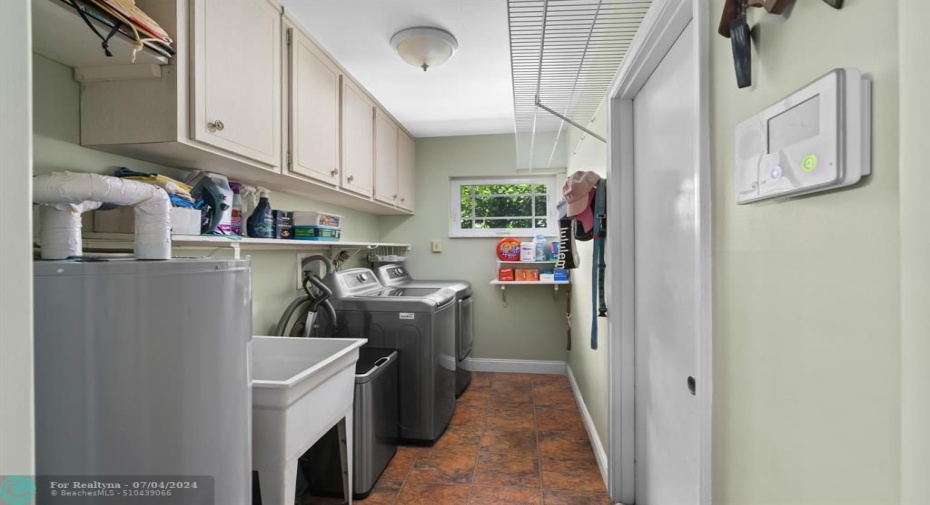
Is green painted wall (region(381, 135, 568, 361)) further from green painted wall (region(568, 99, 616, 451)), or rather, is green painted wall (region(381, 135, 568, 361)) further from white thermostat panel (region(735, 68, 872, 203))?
white thermostat panel (region(735, 68, 872, 203))

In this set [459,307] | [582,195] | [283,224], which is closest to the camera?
[582,195]

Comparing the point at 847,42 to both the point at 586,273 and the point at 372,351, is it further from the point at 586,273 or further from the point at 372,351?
the point at 372,351

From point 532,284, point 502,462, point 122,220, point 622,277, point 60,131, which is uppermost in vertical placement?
point 60,131

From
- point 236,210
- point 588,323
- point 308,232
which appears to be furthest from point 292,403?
point 588,323

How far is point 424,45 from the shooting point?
1.92 m

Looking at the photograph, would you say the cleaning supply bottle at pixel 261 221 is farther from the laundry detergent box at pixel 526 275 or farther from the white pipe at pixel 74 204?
the laundry detergent box at pixel 526 275

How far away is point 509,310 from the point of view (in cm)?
364

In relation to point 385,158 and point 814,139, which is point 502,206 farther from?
point 814,139

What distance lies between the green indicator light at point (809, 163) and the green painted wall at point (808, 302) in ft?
0.15

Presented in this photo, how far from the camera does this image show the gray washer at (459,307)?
9.74 ft

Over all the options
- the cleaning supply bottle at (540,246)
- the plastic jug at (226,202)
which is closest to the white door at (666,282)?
the plastic jug at (226,202)

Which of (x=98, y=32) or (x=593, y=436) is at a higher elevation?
(x=98, y=32)

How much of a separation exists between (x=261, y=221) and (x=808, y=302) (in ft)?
6.49

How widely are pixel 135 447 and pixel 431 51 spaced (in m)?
1.94
